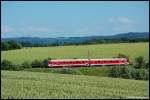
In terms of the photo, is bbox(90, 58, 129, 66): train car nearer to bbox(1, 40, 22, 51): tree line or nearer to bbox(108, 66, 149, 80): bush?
bbox(108, 66, 149, 80): bush

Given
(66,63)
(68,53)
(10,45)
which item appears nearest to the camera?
(66,63)

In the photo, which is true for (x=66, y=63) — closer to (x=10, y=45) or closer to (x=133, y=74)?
(x=133, y=74)

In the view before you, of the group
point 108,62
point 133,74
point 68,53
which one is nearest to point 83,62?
point 108,62

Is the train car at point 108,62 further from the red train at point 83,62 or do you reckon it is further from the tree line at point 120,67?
the tree line at point 120,67

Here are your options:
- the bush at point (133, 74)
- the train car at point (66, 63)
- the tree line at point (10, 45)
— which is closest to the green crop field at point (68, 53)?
the train car at point (66, 63)

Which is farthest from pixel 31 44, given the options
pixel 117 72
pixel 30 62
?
pixel 117 72

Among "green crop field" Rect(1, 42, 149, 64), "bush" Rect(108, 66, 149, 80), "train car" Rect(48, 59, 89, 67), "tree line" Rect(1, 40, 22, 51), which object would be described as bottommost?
"bush" Rect(108, 66, 149, 80)

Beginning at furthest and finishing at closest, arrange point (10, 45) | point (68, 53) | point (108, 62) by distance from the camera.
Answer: point (10, 45), point (68, 53), point (108, 62)

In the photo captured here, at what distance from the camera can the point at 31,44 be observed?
123312 millimetres

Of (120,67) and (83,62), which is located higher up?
(83,62)

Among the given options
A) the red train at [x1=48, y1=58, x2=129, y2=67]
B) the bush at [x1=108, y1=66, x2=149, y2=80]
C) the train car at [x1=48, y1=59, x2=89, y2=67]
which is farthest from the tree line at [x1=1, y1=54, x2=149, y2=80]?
the train car at [x1=48, y1=59, x2=89, y2=67]

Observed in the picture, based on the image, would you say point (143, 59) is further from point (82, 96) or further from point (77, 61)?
point (82, 96)

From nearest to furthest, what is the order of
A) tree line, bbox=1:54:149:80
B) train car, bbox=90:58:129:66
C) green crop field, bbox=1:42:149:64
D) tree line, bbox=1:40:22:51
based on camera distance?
tree line, bbox=1:54:149:80 < train car, bbox=90:58:129:66 < green crop field, bbox=1:42:149:64 < tree line, bbox=1:40:22:51

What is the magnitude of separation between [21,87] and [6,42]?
9333 cm
